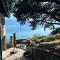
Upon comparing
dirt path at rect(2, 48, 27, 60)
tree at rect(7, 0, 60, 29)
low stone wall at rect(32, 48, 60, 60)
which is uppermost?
tree at rect(7, 0, 60, 29)

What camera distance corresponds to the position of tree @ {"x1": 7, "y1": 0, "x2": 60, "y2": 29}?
1301cm

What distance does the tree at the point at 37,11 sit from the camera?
13.0 meters

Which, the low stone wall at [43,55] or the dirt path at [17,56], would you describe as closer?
the low stone wall at [43,55]

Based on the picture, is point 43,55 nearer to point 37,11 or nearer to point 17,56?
point 37,11

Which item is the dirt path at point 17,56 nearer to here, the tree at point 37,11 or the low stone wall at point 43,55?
the low stone wall at point 43,55

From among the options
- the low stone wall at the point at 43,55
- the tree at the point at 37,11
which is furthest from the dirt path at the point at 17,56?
the tree at the point at 37,11

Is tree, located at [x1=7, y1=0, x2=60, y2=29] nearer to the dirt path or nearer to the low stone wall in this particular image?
the low stone wall

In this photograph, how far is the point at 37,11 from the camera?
45.3 ft

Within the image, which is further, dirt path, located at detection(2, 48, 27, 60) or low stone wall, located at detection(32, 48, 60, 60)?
dirt path, located at detection(2, 48, 27, 60)

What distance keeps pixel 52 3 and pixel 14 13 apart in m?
2.63

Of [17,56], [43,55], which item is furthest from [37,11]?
[17,56]

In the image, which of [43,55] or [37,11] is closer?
[43,55]

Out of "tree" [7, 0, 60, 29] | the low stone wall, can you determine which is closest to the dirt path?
the low stone wall

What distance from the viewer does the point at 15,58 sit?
1759cm
